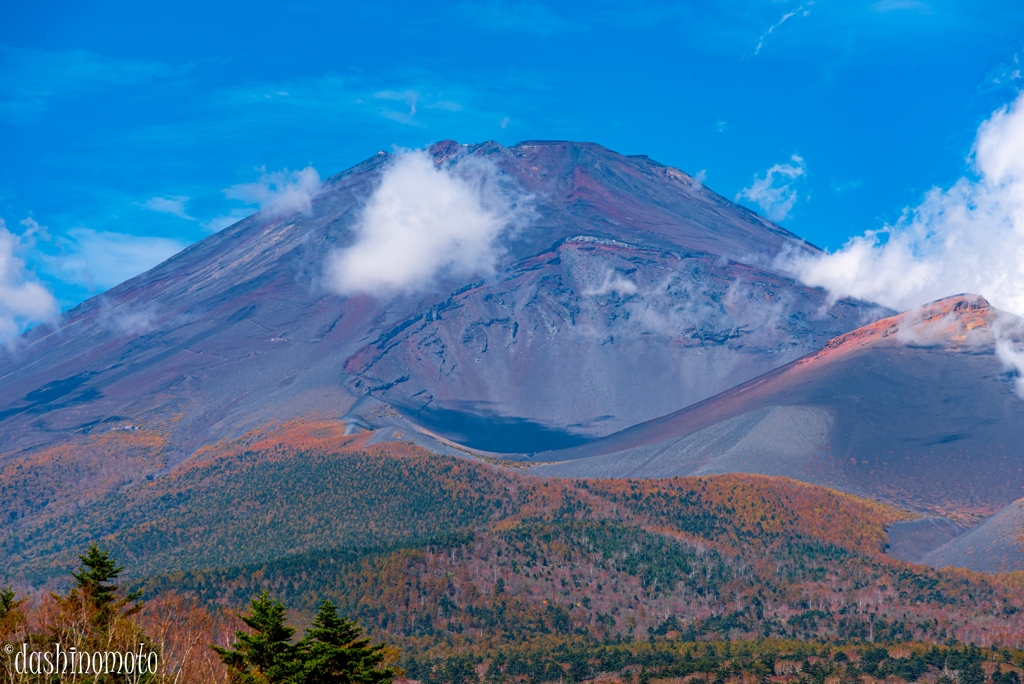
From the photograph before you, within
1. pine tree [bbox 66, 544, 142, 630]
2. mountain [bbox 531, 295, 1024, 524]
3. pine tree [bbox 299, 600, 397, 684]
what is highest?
mountain [bbox 531, 295, 1024, 524]

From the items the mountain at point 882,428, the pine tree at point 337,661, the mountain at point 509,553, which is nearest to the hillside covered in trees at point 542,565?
the mountain at point 509,553

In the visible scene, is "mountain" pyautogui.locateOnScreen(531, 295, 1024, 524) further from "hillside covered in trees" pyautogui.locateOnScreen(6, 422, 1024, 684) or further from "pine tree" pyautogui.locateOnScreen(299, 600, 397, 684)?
"pine tree" pyautogui.locateOnScreen(299, 600, 397, 684)

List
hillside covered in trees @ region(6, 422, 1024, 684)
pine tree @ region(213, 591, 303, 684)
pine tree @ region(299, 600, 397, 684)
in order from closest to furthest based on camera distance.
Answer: pine tree @ region(299, 600, 397, 684) < pine tree @ region(213, 591, 303, 684) < hillside covered in trees @ region(6, 422, 1024, 684)

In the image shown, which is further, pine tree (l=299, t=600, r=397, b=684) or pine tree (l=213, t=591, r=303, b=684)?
pine tree (l=213, t=591, r=303, b=684)

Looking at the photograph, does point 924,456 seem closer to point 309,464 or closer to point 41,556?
point 309,464

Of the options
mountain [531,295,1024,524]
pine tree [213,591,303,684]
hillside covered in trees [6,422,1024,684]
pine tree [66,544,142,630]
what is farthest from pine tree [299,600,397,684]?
mountain [531,295,1024,524]

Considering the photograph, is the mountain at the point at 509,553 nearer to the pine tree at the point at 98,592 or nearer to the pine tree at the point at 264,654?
the pine tree at the point at 98,592

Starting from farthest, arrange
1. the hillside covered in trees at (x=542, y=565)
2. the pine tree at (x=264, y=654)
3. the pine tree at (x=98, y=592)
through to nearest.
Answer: the hillside covered in trees at (x=542, y=565) → the pine tree at (x=98, y=592) → the pine tree at (x=264, y=654)

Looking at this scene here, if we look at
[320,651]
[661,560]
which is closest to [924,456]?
[661,560]
